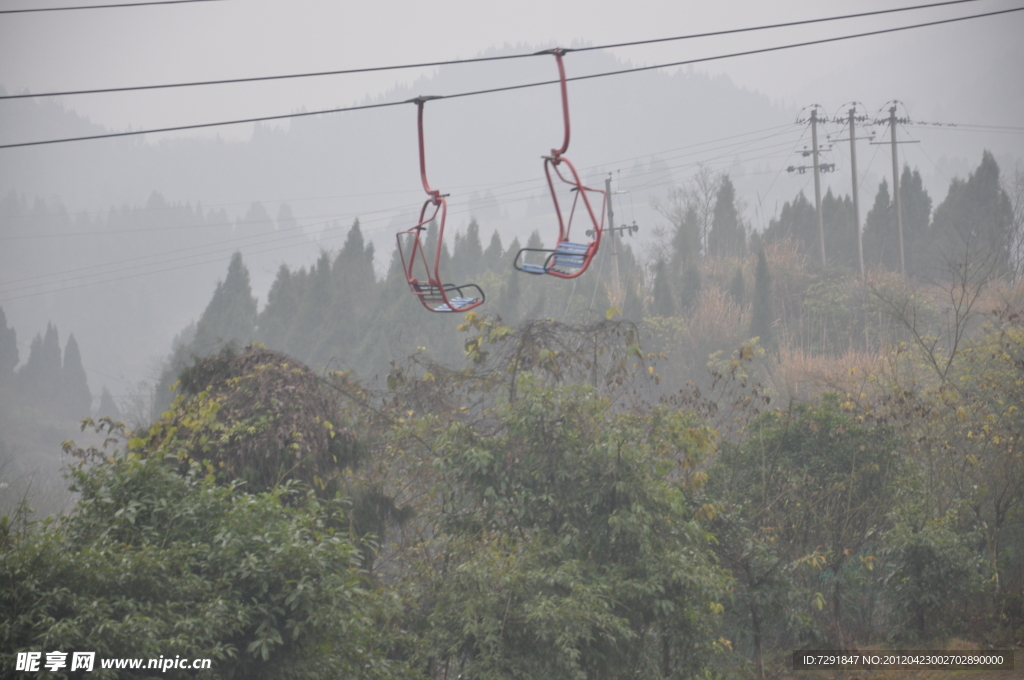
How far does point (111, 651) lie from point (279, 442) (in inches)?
184

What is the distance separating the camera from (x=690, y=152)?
164 m

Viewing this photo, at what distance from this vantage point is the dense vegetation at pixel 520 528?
245 inches

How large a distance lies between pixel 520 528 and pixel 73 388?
56510 millimetres

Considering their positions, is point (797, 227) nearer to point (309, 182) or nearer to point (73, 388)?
point (73, 388)

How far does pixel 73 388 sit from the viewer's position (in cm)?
5625

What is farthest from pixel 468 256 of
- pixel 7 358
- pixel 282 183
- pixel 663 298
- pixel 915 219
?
pixel 282 183

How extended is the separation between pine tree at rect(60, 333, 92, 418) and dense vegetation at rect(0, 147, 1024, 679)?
49817 millimetres

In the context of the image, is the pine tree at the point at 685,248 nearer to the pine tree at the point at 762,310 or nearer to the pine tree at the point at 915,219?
the pine tree at the point at 762,310

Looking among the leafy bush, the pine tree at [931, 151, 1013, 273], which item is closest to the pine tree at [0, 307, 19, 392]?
the leafy bush

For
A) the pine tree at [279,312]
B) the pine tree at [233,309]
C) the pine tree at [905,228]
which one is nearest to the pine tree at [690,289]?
the pine tree at [905,228]

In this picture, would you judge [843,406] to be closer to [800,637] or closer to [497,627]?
[800,637]

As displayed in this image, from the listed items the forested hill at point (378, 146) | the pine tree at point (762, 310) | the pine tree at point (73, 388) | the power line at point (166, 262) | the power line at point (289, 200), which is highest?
the forested hill at point (378, 146)

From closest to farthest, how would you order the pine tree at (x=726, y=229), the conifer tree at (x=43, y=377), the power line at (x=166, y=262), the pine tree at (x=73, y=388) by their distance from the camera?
the pine tree at (x=726, y=229) < the pine tree at (x=73, y=388) < the conifer tree at (x=43, y=377) < the power line at (x=166, y=262)

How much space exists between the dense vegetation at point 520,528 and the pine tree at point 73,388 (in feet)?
163
